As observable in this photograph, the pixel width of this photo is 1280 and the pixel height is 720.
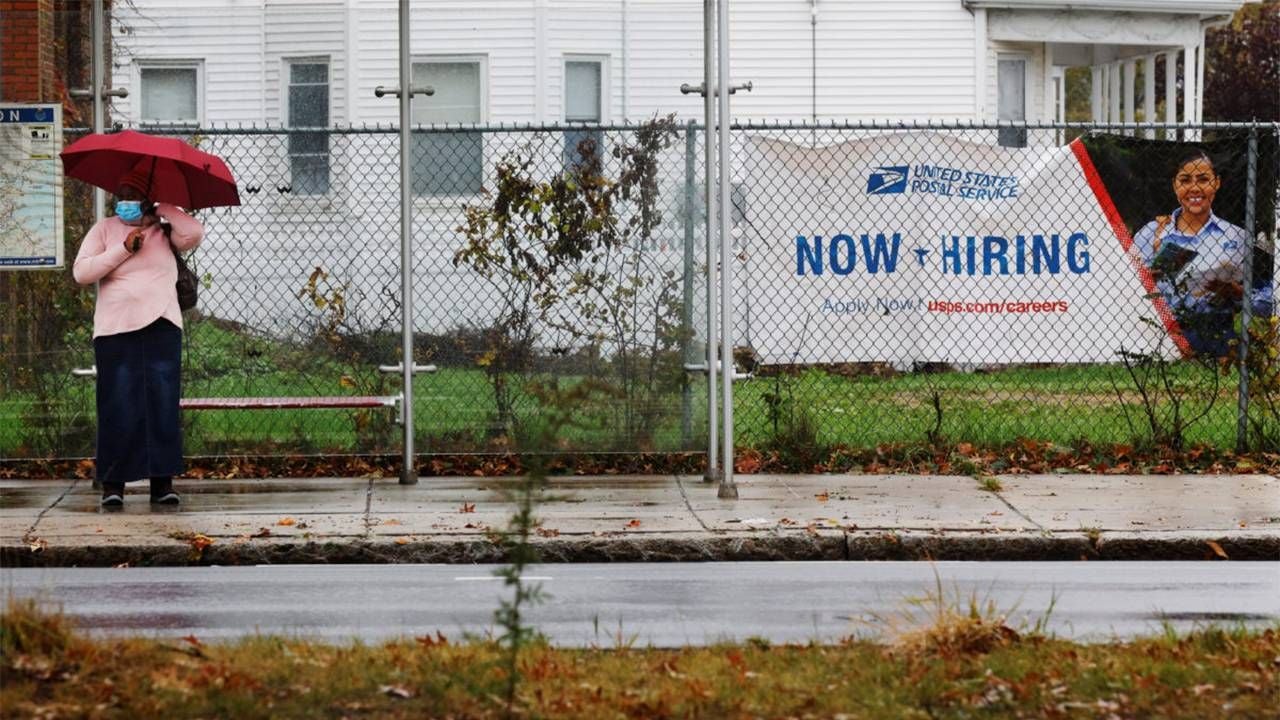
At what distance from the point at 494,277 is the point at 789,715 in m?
6.98

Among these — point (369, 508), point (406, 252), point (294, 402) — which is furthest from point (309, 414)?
point (369, 508)

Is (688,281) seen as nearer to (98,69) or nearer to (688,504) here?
(688,504)

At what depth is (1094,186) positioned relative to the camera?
13883mm

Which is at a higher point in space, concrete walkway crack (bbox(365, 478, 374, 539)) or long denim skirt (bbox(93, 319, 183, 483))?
long denim skirt (bbox(93, 319, 183, 483))

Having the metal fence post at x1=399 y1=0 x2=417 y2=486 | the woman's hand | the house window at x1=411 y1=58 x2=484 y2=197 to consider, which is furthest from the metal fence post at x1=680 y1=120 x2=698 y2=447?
the woman's hand

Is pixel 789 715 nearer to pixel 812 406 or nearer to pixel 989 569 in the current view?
pixel 989 569

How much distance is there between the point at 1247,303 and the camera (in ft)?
42.9

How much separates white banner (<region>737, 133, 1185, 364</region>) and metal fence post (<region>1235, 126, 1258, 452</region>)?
0.49 metres

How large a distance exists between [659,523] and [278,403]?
287 cm

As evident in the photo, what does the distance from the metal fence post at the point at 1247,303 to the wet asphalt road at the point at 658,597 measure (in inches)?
139

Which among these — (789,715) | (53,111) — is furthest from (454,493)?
Answer: (789,715)

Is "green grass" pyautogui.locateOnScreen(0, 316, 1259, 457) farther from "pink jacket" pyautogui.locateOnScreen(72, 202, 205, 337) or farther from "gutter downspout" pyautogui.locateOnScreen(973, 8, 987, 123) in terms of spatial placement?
"gutter downspout" pyautogui.locateOnScreen(973, 8, 987, 123)

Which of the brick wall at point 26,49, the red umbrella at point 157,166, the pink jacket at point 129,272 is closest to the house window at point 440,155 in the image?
the red umbrella at point 157,166

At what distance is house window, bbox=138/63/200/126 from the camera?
12.2m
